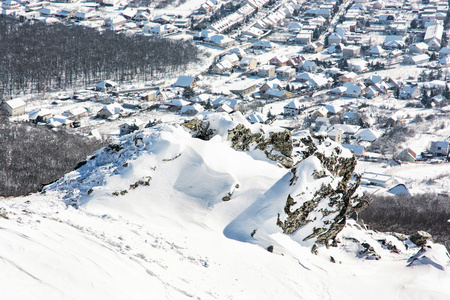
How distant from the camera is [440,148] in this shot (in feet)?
151

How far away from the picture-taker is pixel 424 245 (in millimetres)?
21484

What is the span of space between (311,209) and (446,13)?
92436 millimetres

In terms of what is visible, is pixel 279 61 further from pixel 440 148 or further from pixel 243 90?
pixel 440 148

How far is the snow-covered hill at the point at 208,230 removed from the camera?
41.5 ft

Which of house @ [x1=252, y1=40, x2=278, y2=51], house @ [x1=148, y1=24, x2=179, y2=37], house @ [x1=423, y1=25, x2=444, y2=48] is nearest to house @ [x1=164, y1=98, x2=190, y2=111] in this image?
house @ [x1=252, y1=40, x2=278, y2=51]

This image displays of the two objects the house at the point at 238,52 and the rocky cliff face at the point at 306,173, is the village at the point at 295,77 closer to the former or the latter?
the house at the point at 238,52

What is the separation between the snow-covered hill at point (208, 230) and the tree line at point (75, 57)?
41448mm

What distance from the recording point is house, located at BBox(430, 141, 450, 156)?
46.0m

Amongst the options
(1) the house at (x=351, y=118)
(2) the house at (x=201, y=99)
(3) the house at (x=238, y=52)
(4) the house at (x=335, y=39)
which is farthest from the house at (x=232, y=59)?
(1) the house at (x=351, y=118)

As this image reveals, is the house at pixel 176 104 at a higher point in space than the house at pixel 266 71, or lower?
lower

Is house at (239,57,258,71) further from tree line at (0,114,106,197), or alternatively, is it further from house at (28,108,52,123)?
tree line at (0,114,106,197)

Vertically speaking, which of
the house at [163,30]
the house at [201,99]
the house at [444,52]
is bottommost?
the house at [201,99]

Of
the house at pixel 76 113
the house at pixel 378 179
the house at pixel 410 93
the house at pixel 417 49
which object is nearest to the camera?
the house at pixel 378 179

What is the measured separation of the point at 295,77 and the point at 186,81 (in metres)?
15.4
